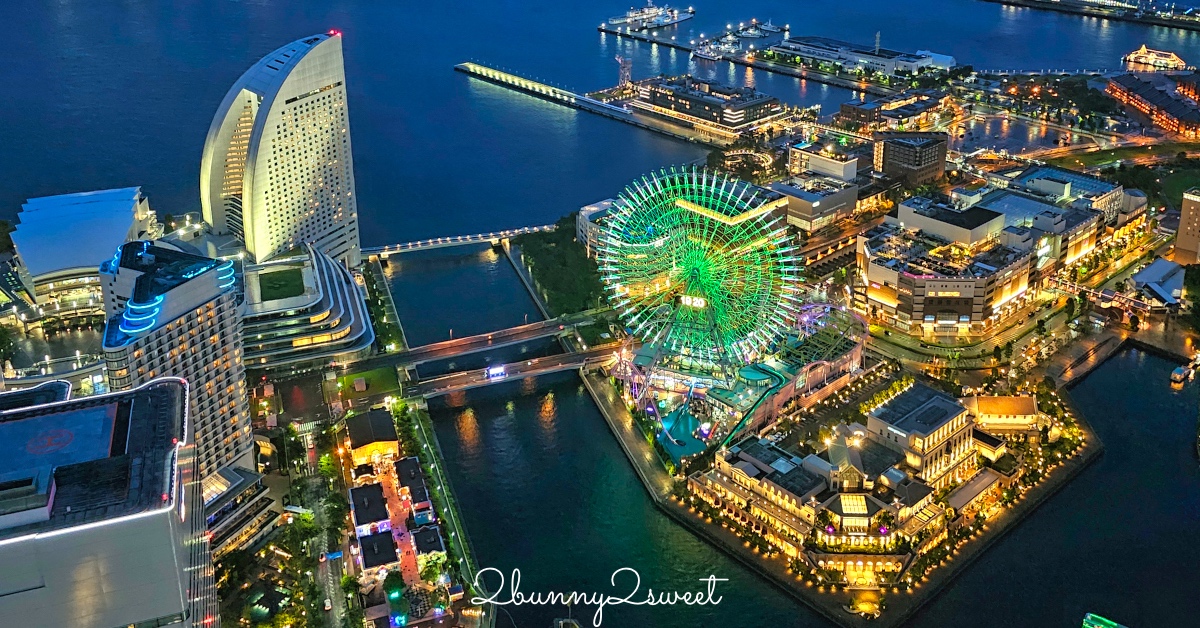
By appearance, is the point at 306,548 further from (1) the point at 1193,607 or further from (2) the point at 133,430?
(1) the point at 1193,607

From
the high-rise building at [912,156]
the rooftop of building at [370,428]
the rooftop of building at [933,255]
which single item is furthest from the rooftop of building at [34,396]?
the high-rise building at [912,156]

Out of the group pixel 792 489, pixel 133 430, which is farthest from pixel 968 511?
pixel 133 430

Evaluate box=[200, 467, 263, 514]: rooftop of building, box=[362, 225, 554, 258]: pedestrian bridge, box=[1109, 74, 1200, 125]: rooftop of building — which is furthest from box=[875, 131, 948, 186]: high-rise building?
box=[200, 467, 263, 514]: rooftop of building

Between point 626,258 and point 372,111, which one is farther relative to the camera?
point 372,111

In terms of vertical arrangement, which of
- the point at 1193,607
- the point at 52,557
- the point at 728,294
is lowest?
the point at 1193,607

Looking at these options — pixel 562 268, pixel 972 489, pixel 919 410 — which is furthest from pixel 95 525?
pixel 562 268

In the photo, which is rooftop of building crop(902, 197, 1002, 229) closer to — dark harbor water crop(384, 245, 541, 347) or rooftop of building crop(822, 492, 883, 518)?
dark harbor water crop(384, 245, 541, 347)
